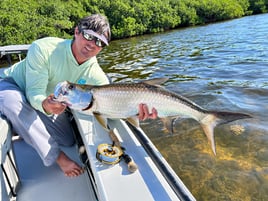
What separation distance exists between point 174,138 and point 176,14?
111ft

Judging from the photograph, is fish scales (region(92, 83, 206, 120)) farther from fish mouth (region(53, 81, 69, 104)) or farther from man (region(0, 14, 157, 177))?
fish mouth (region(53, 81, 69, 104))

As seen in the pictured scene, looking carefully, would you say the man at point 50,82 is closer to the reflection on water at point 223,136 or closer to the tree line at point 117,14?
the reflection on water at point 223,136

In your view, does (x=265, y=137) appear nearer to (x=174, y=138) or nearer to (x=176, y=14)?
(x=174, y=138)

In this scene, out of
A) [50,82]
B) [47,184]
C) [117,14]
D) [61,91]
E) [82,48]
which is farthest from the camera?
[117,14]

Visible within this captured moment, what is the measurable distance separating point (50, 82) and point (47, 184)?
101cm

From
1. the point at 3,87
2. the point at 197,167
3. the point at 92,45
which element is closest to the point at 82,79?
the point at 92,45

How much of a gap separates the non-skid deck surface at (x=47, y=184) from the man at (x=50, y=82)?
111 mm

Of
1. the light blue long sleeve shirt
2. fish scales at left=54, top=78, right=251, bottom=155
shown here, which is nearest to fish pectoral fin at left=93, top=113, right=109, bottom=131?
fish scales at left=54, top=78, right=251, bottom=155

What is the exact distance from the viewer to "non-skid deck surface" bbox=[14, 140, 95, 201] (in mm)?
2521

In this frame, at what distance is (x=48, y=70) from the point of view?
112 inches

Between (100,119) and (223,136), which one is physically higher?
(100,119)

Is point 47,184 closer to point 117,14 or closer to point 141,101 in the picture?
point 141,101

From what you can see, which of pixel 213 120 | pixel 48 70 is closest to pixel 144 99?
pixel 213 120

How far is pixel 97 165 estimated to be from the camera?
7.22 ft
